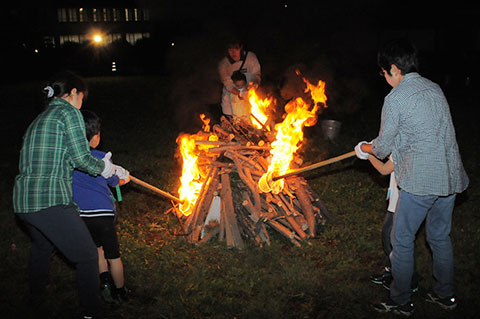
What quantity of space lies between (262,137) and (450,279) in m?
2.97

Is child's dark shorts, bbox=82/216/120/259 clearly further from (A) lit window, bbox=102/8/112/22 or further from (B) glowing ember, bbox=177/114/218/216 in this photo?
(A) lit window, bbox=102/8/112/22

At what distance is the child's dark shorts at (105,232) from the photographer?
13.5 feet

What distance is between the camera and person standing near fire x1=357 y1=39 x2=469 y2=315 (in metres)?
3.53

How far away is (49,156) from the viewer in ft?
11.5

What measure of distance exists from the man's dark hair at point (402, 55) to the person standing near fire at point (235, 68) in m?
3.68

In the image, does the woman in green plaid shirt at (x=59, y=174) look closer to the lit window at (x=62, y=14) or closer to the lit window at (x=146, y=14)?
the lit window at (x=62, y=14)

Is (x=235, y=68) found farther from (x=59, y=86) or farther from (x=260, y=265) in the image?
(x=59, y=86)

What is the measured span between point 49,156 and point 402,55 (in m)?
2.97

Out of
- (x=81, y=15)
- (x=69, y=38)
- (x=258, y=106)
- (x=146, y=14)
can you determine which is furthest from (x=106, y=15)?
(x=258, y=106)

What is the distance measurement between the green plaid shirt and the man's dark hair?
8.54ft

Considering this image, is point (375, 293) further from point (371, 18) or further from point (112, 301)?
point (371, 18)

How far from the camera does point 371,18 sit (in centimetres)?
2634

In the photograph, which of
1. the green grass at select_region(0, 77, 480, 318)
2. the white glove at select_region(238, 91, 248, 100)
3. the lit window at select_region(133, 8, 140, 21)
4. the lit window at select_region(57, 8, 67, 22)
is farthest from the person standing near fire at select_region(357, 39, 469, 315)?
the lit window at select_region(133, 8, 140, 21)

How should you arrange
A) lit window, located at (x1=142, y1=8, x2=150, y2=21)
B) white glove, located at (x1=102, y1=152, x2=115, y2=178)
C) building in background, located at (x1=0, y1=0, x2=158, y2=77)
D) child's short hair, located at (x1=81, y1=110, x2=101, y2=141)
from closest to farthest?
white glove, located at (x1=102, y1=152, x2=115, y2=178), child's short hair, located at (x1=81, y1=110, x2=101, y2=141), building in background, located at (x1=0, y1=0, x2=158, y2=77), lit window, located at (x1=142, y1=8, x2=150, y2=21)
